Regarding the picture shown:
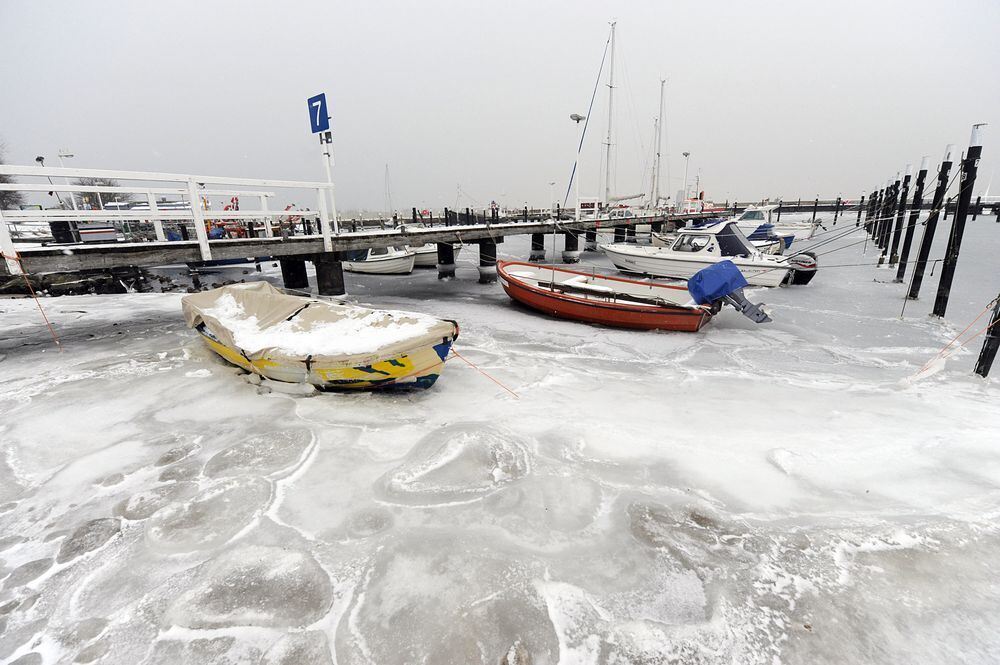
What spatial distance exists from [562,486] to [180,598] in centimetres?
307

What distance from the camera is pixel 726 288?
9523mm

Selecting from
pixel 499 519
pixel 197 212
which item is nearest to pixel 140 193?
pixel 197 212

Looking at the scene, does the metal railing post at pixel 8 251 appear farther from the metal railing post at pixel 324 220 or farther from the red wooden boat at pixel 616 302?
the red wooden boat at pixel 616 302

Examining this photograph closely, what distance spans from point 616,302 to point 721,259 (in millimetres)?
7339

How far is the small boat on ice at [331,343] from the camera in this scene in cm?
544

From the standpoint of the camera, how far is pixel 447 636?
101 inches

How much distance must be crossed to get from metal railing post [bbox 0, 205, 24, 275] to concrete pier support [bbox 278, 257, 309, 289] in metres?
6.04

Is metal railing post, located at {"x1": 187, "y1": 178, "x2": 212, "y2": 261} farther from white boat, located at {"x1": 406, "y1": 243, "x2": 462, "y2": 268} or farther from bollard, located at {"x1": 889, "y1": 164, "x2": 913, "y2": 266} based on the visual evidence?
bollard, located at {"x1": 889, "y1": 164, "x2": 913, "y2": 266}

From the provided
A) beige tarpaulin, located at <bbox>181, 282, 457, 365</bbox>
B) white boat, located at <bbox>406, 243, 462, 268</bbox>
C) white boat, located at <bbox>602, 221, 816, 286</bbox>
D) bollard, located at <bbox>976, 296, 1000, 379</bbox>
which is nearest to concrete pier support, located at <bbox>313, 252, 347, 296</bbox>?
beige tarpaulin, located at <bbox>181, 282, 457, 365</bbox>

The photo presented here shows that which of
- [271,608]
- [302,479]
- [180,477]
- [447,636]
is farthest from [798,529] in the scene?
[180,477]

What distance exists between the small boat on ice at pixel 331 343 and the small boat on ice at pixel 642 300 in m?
5.59

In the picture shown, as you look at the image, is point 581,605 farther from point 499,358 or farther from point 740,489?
point 499,358

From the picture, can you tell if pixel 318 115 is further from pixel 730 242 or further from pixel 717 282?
pixel 730 242

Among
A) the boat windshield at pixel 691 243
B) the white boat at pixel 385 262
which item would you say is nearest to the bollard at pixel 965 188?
the boat windshield at pixel 691 243
